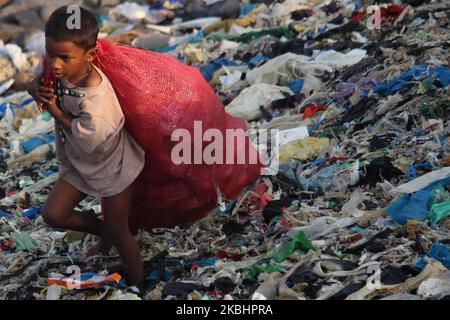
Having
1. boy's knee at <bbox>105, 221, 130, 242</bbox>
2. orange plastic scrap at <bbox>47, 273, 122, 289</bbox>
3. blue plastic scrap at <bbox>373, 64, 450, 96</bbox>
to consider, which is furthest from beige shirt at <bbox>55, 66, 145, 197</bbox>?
blue plastic scrap at <bbox>373, 64, 450, 96</bbox>

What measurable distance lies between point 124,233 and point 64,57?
85 centimetres

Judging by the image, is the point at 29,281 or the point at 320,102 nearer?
the point at 29,281

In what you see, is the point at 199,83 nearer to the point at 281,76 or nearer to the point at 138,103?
the point at 138,103

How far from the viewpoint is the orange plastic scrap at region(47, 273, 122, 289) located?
379 cm

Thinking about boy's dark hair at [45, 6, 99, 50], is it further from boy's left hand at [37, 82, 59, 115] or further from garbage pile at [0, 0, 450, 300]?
garbage pile at [0, 0, 450, 300]

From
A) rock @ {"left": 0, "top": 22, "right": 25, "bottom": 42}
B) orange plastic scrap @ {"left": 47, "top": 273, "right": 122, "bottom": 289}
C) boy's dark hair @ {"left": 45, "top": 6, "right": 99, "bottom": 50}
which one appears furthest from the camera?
rock @ {"left": 0, "top": 22, "right": 25, "bottom": 42}

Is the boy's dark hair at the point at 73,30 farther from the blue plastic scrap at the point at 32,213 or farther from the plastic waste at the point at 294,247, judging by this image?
the blue plastic scrap at the point at 32,213

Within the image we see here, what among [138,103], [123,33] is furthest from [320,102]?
[123,33]

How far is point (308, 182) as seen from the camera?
4754 mm

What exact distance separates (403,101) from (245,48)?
2807 millimetres

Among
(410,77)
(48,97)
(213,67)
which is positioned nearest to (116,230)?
(48,97)

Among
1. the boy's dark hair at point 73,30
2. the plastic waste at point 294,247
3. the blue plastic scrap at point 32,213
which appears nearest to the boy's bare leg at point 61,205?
Answer: the boy's dark hair at point 73,30

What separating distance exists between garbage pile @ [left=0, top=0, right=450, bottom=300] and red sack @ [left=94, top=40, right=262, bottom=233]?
220 mm

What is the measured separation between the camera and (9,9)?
1070 centimetres
